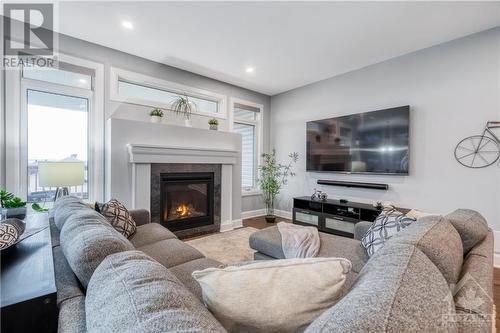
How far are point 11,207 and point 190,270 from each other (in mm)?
1800

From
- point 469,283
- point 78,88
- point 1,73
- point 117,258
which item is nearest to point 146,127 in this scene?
point 78,88

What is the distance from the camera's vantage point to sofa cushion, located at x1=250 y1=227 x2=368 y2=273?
67.5 inches

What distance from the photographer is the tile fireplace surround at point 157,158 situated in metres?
3.03

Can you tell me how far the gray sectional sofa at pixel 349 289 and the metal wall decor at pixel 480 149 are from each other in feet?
7.13

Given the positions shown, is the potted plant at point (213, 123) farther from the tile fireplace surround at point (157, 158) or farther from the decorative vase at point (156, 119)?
the decorative vase at point (156, 119)

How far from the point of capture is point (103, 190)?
10.4 ft

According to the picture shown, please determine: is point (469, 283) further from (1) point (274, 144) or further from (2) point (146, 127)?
(1) point (274, 144)

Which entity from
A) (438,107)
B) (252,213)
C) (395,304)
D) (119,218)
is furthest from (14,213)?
(438,107)

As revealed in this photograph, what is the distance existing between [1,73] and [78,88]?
68 cm

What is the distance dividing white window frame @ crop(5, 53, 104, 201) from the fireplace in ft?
2.75

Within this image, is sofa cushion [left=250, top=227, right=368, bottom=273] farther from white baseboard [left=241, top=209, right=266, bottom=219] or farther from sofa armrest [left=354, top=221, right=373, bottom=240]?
white baseboard [left=241, top=209, right=266, bottom=219]

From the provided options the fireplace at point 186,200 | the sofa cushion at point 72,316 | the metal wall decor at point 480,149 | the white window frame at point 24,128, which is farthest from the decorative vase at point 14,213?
the metal wall decor at point 480,149

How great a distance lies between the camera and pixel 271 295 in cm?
70

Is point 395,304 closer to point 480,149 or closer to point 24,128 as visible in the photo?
point 480,149
